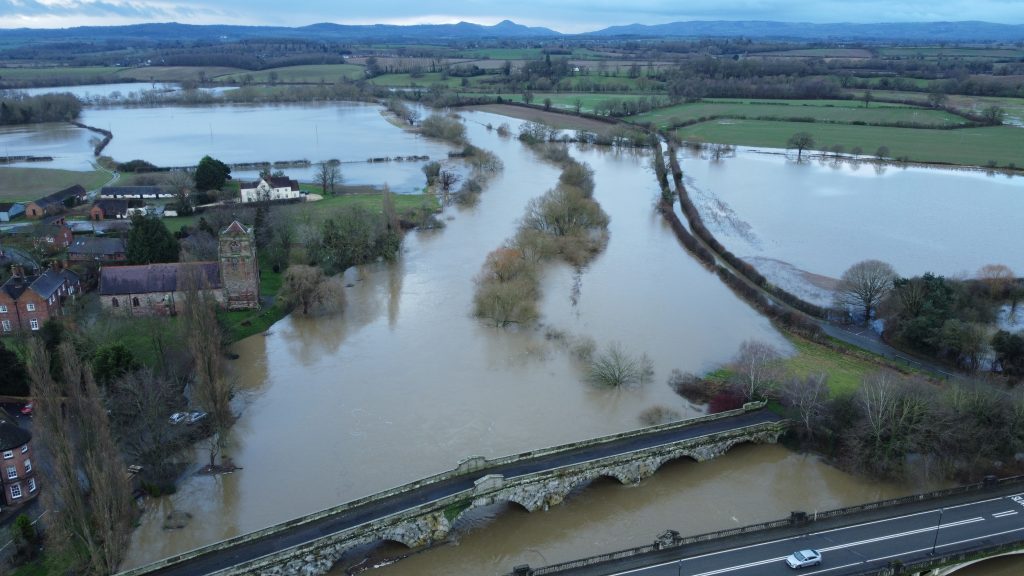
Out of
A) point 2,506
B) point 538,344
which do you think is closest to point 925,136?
point 538,344

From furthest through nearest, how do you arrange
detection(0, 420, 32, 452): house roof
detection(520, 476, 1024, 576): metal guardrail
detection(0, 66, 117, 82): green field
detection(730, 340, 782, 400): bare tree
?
detection(0, 66, 117, 82): green field, detection(730, 340, 782, 400): bare tree, detection(0, 420, 32, 452): house roof, detection(520, 476, 1024, 576): metal guardrail

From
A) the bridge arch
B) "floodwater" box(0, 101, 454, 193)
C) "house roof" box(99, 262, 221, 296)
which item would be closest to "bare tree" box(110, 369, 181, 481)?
"house roof" box(99, 262, 221, 296)

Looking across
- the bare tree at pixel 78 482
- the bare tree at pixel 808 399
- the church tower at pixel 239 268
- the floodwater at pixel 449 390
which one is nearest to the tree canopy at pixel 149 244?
the church tower at pixel 239 268

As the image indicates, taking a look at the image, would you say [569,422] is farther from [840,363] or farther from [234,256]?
[234,256]

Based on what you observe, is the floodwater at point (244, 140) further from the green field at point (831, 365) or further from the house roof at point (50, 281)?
the green field at point (831, 365)

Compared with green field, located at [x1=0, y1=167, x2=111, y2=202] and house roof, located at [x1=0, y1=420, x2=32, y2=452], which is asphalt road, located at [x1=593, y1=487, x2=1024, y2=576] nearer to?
house roof, located at [x1=0, y1=420, x2=32, y2=452]

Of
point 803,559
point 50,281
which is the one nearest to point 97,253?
point 50,281
